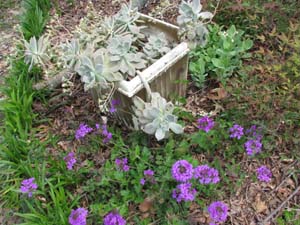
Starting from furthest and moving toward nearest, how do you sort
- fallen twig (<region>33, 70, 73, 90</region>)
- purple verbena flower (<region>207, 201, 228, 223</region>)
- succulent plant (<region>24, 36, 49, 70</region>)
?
fallen twig (<region>33, 70, 73, 90</region>) → succulent plant (<region>24, 36, 49, 70</region>) → purple verbena flower (<region>207, 201, 228, 223</region>)

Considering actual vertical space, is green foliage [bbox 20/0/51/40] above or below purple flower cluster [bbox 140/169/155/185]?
above

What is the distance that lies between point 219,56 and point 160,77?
61 cm

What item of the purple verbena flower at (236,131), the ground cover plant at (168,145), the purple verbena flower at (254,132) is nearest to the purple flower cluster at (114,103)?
the ground cover plant at (168,145)

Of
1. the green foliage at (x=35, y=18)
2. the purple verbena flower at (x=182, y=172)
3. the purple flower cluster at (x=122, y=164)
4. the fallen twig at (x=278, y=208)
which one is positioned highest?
the green foliage at (x=35, y=18)

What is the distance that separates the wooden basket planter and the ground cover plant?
0.07m

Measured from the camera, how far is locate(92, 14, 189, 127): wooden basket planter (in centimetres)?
195

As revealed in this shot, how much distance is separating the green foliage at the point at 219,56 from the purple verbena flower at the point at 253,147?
1.62ft

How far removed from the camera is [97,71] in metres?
1.89

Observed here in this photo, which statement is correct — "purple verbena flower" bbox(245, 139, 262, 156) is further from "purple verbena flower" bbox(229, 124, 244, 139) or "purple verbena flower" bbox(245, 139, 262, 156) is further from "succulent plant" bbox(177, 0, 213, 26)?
"succulent plant" bbox(177, 0, 213, 26)

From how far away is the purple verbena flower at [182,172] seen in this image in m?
1.72

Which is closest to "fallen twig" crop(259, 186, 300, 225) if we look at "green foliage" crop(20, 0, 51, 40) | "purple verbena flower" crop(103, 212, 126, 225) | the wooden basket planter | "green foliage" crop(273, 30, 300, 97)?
"green foliage" crop(273, 30, 300, 97)

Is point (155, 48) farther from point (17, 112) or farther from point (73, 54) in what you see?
point (17, 112)

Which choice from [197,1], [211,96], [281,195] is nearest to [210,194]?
[281,195]

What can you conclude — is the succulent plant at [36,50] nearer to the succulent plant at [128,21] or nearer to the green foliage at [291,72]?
the succulent plant at [128,21]
